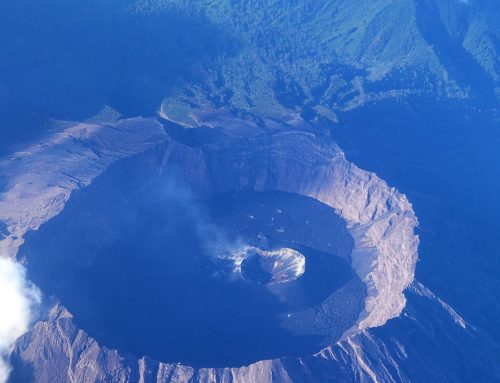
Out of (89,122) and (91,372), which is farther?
(89,122)

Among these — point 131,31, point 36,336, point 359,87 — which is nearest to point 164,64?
point 131,31

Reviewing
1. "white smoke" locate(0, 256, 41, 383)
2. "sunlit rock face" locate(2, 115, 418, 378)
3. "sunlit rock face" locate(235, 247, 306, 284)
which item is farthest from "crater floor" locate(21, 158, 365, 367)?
"white smoke" locate(0, 256, 41, 383)

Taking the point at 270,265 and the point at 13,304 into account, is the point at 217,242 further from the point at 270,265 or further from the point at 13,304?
the point at 13,304

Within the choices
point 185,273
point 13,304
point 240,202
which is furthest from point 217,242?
point 13,304

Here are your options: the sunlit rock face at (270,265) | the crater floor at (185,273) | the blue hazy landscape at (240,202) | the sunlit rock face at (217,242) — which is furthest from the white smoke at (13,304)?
the sunlit rock face at (270,265)

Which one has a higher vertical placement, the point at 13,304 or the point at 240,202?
the point at 240,202

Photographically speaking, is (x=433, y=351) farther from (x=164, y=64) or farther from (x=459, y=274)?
(x=164, y=64)
